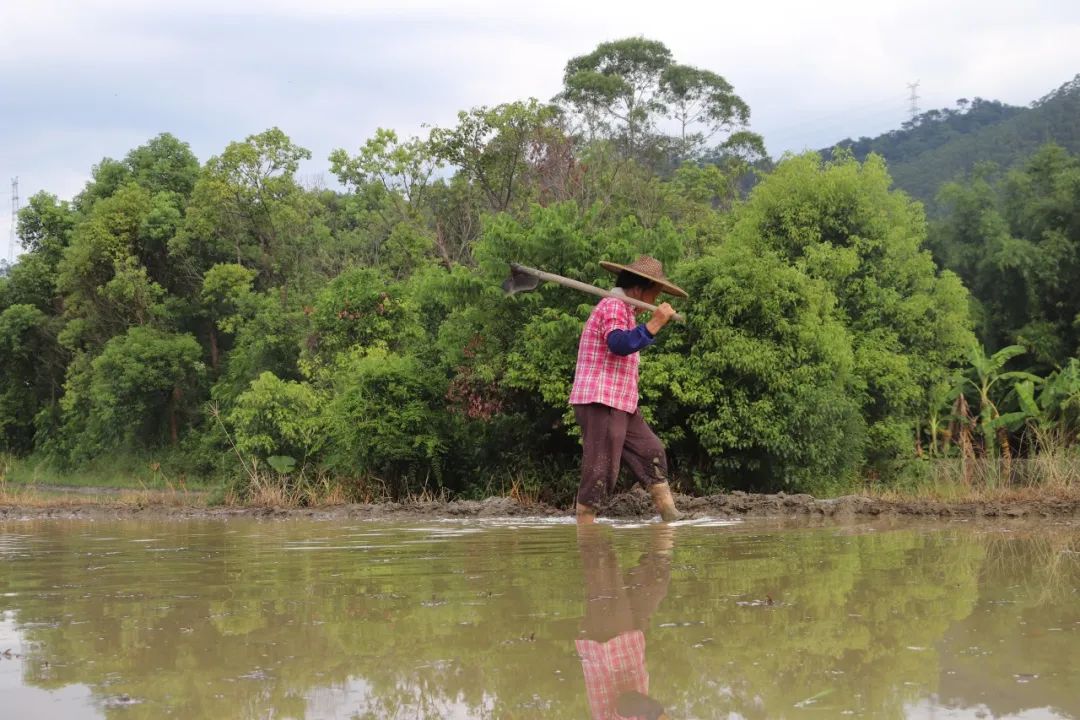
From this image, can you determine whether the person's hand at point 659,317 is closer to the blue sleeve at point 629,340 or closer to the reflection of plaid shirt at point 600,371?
the blue sleeve at point 629,340

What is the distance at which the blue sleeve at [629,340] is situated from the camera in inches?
295

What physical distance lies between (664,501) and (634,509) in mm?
2641

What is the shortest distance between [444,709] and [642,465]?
16.7 feet

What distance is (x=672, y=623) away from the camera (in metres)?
4.24

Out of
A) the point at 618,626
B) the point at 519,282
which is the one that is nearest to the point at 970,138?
the point at 519,282

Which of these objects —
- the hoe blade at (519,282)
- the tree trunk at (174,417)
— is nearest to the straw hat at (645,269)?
the hoe blade at (519,282)

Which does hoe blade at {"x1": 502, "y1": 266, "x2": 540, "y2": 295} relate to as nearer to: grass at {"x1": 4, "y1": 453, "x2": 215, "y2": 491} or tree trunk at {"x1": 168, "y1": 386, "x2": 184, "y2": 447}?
grass at {"x1": 4, "y1": 453, "x2": 215, "y2": 491}

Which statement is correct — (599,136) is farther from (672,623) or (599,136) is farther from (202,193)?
(672,623)

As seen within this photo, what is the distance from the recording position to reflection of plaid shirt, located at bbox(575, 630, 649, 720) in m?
3.19

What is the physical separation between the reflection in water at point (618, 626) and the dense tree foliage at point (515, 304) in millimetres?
7398

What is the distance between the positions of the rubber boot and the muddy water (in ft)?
4.37

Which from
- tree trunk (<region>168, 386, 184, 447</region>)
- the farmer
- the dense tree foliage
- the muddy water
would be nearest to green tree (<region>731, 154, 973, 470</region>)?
the dense tree foliage

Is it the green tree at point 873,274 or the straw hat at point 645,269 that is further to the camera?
the green tree at point 873,274

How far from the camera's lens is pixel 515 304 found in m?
14.3
